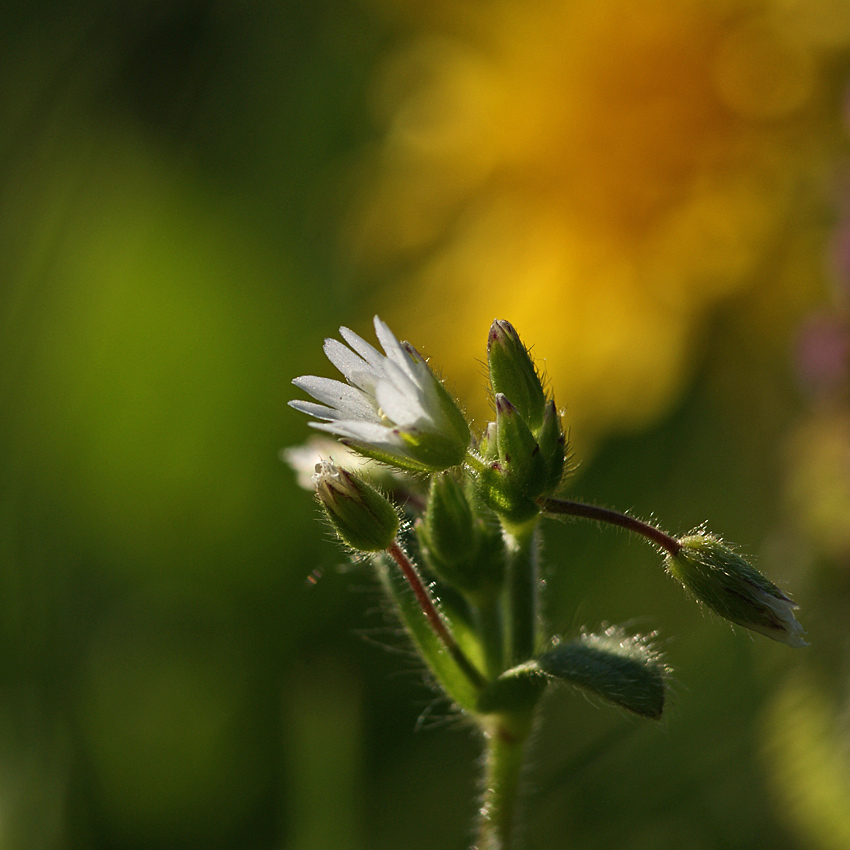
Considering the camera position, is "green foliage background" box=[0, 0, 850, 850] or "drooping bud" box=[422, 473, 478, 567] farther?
"green foliage background" box=[0, 0, 850, 850]

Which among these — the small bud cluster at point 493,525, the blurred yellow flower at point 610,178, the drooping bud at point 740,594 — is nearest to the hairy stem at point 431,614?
the small bud cluster at point 493,525

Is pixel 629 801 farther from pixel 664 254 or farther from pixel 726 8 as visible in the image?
pixel 726 8

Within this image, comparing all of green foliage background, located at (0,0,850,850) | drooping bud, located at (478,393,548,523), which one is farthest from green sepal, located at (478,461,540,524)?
green foliage background, located at (0,0,850,850)

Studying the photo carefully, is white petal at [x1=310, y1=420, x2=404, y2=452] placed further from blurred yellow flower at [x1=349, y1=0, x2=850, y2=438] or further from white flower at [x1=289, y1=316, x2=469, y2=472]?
blurred yellow flower at [x1=349, y1=0, x2=850, y2=438]

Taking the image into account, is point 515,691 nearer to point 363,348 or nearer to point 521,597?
point 521,597

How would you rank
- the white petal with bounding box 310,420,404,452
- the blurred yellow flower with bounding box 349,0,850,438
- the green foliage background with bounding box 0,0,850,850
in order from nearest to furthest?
the white petal with bounding box 310,420,404,452
the green foliage background with bounding box 0,0,850,850
the blurred yellow flower with bounding box 349,0,850,438

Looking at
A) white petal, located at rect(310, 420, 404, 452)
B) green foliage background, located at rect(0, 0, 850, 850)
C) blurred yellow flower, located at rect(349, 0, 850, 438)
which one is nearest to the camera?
white petal, located at rect(310, 420, 404, 452)

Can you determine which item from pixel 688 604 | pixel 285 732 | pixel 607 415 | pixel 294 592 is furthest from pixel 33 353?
pixel 688 604
